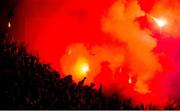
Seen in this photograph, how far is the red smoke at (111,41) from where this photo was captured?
13.8 meters

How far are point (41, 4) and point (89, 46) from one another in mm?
2808

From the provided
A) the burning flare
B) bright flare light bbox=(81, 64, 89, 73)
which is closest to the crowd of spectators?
bright flare light bbox=(81, 64, 89, 73)

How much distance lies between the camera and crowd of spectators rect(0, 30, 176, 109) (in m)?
9.87

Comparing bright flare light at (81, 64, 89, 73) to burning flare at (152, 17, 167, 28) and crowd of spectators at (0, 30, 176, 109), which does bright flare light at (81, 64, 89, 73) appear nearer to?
crowd of spectators at (0, 30, 176, 109)

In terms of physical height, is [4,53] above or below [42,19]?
below

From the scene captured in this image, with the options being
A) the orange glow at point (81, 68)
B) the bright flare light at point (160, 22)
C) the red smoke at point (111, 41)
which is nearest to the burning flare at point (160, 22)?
the bright flare light at point (160, 22)

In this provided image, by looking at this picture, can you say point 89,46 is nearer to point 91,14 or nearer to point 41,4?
point 91,14

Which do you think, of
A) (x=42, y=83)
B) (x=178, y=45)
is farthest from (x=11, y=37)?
(x=178, y=45)

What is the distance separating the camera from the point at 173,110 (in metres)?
9.77

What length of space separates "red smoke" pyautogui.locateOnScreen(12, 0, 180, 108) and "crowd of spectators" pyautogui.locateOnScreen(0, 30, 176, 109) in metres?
2.71

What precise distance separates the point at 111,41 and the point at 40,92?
547 centimetres

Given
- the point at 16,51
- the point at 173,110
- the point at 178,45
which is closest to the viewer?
the point at 173,110

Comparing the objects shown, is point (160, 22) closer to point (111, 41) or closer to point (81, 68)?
point (111, 41)

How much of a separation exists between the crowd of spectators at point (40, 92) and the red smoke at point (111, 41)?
2714 mm
